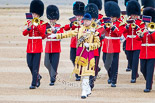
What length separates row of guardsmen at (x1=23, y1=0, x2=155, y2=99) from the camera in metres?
12.1

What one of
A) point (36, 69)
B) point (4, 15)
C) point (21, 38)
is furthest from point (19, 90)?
point (4, 15)

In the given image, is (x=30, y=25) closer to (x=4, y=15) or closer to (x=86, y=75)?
(x=86, y=75)

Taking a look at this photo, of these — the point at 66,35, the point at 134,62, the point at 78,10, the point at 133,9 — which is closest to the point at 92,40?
the point at 66,35

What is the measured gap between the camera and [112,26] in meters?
13.2

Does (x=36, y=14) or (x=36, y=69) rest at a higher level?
(x=36, y=14)

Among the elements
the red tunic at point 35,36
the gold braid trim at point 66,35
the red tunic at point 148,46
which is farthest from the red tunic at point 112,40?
the gold braid trim at point 66,35

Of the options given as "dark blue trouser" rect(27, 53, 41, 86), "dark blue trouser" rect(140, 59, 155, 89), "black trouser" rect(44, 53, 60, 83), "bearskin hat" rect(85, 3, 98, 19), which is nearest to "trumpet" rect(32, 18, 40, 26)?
"dark blue trouser" rect(27, 53, 41, 86)

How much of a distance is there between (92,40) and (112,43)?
5.89 ft

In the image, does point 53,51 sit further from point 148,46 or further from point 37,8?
point 148,46

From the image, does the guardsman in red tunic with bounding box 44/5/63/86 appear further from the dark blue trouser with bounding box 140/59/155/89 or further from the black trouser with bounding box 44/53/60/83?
the dark blue trouser with bounding box 140/59/155/89

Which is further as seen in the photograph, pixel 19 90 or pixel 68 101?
pixel 19 90

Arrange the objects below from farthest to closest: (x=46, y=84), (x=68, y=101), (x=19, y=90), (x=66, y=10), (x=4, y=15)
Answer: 1. (x=66, y=10)
2. (x=4, y=15)
3. (x=46, y=84)
4. (x=19, y=90)
5. (x=68, y=101)

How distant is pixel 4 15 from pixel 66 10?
3429 millimetres

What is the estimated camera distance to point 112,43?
45.3 feet
